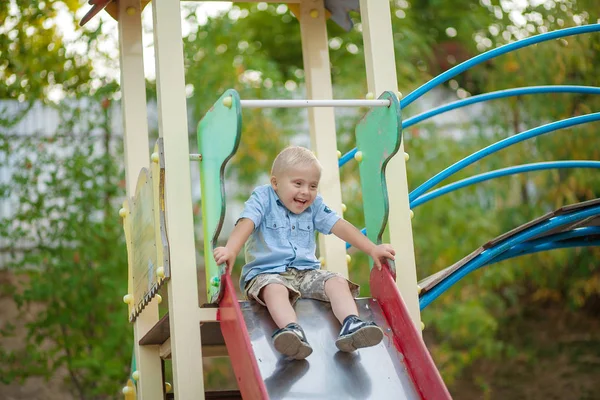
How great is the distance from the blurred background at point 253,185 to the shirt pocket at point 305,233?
3.27 meters

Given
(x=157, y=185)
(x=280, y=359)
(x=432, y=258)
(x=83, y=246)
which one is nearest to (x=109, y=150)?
(x=83, y=246)

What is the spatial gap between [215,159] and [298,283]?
0.61m

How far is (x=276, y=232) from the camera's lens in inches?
139

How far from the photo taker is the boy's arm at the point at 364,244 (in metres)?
3.41

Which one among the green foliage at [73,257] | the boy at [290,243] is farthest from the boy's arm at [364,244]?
the green foliage at [73,257]

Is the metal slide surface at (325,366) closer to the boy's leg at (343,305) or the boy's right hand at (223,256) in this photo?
the boy's leg at (343,305)

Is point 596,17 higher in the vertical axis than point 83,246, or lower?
higher

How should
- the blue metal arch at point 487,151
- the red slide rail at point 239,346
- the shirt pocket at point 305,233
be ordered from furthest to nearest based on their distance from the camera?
the blue metal arch at point 487,151, the shirt pocket at point 305,233, the red slide rail at point 239,346

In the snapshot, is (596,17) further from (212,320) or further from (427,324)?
(212,320)

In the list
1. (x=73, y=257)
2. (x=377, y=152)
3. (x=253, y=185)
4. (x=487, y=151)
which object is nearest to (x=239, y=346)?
(x=377, y=152)

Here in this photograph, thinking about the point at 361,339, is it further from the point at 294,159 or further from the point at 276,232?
the point at 294,159

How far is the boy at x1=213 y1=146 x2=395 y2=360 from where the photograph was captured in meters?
3.27

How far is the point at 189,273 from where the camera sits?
3.34m

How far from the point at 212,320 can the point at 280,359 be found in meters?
0.41
